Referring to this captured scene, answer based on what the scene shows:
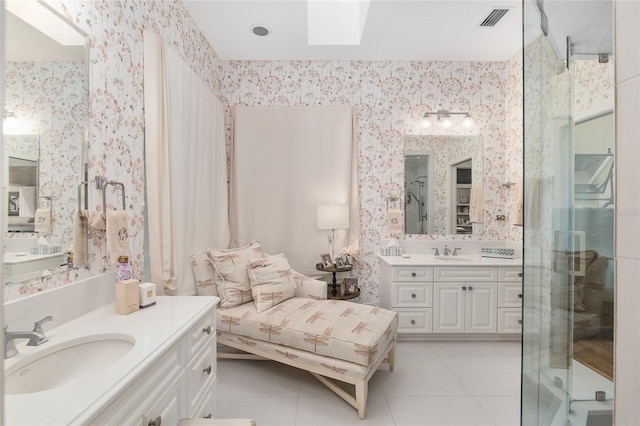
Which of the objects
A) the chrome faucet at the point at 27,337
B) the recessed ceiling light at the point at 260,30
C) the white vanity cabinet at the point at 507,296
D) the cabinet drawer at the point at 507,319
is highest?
the recessed ceiling light at the point at 260,30

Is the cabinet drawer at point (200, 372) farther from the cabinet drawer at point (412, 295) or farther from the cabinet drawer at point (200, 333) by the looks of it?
the cabinet drawer at point (412, 295)

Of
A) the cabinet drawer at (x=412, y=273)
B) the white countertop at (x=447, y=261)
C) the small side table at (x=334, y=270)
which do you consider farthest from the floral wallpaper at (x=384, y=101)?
the cabinet drawer at (x=412, y=273)

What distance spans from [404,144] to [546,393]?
277 cm

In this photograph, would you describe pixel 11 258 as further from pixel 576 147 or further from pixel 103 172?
pixel 576 147

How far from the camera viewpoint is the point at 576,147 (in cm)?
99

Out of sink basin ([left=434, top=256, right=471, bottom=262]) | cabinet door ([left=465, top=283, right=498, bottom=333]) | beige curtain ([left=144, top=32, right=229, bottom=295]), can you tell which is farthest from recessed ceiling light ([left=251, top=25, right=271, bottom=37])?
cabinet door ([left=465, top=283, right=498, bottom=333])

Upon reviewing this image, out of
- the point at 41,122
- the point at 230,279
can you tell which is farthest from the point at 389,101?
the point at 41,122

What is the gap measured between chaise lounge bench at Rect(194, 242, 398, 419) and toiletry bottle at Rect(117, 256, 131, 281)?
103 cm

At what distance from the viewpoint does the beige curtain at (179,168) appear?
6.92 feet

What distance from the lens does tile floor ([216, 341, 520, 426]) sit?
82.1 inches

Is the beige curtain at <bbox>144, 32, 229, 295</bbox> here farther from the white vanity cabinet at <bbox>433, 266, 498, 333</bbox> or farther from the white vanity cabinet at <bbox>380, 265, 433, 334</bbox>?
the white vanity cabinet at <bbox>433, 266, 498, 333</bbox>

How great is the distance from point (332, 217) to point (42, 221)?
2.30m

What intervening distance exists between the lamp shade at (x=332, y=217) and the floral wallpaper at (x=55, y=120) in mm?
2095

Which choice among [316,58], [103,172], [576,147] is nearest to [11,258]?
[103,172]
